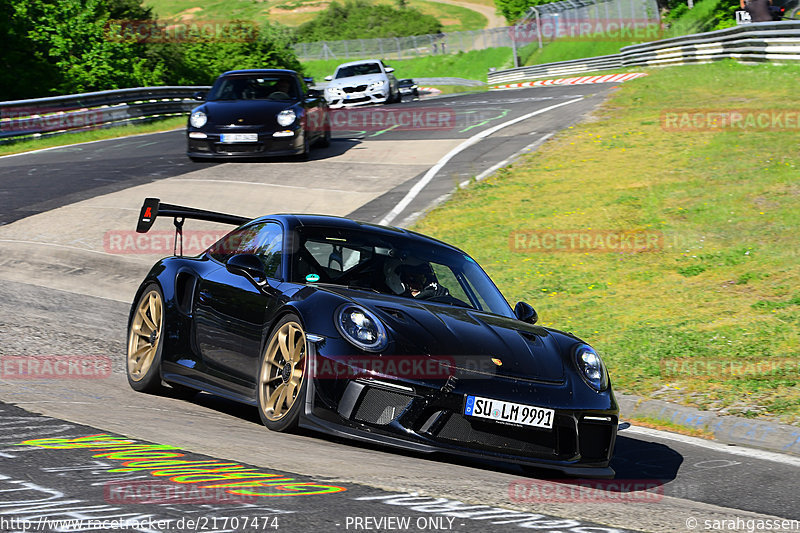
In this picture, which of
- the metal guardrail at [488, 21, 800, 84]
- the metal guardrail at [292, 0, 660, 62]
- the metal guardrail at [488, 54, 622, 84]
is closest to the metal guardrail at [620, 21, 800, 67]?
the metal guardrail at [488, 21, 800, 84]

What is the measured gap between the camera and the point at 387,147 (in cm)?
2166

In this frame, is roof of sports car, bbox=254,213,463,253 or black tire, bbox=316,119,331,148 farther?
black tire, bbox=316,119,331,148

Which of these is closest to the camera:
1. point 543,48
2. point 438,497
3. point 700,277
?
point 438,497

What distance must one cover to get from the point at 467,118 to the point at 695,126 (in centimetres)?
759

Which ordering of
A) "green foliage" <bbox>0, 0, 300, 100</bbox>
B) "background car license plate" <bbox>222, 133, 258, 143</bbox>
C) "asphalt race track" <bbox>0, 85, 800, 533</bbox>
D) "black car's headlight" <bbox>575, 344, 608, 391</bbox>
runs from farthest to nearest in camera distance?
"green foliage" <bbox>0, 0, 300, 100</bbox> → "background car license plate" <bbox>222, 133, 258, 143</bbox> → "black car's headlight" <bbox>575, 344, 608, 391</bbox> → "asphalt race track" <bbox>0, 85, 800, 533</bbox>

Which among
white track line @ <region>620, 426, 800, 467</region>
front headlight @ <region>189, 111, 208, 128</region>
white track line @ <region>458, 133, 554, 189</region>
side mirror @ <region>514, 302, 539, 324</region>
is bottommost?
white track line @ <region>620, 426, 800, 467</region>

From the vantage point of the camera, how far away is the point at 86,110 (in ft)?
88.1

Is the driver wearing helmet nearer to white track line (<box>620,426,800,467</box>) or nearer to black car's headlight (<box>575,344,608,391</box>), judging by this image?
black car's headlight (<box>575,344,608,391</box>)

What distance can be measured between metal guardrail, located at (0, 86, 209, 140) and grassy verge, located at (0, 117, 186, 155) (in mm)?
→ 200

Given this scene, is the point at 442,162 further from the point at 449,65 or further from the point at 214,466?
the point at 449,65

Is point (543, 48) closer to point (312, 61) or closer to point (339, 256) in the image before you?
point (312, 61)

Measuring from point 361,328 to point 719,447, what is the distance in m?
2.67

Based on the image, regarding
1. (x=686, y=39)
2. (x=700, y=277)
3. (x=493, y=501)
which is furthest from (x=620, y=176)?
(x=686, y=39)

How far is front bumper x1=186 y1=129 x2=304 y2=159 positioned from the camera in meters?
18.3
